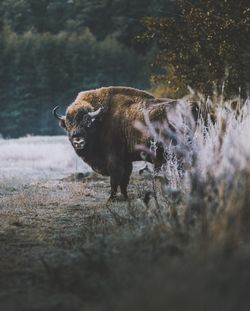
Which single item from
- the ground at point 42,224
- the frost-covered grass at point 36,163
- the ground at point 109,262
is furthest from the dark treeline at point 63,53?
the ground at point 109,262

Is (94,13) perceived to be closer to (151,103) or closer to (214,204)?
(151,103)

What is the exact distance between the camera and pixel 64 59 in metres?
45.4

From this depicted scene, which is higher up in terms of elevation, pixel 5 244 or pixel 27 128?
pixel 5 244

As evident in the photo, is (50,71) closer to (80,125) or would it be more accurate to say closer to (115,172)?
(80,125)

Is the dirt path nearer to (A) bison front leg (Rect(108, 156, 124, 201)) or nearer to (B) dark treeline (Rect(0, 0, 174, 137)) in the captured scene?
(A) bison front leg (Rect(108, 156, 124, 201))

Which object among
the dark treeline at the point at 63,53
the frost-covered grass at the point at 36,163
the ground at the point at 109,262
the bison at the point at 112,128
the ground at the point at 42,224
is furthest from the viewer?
the dark treeline at the point at 63,53

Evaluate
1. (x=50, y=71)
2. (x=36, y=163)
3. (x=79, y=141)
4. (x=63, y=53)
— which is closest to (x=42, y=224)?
(x=79, y=141)

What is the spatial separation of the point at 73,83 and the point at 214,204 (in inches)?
1552

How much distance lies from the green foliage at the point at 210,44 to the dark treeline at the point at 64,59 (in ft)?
81.5

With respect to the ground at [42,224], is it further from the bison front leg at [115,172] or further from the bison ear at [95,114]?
the bison ear at [95,114]

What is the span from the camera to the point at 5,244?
7230mm

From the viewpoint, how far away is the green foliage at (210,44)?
14539 mm

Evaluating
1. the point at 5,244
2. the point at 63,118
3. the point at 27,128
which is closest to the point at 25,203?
the point at 63,118

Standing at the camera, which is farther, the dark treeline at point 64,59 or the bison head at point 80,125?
the dark treeline at point 64,59
